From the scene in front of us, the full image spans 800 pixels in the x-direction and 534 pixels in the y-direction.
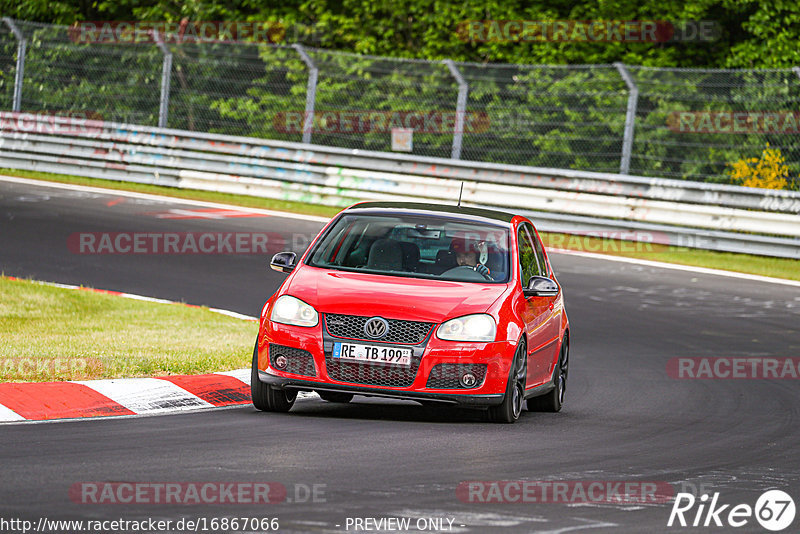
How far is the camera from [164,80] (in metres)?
25.2

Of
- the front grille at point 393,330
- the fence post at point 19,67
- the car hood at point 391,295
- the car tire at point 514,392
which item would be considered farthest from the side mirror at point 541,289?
the fence post at point 19,67

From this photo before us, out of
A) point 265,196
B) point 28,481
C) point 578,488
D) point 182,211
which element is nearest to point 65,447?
point 28,481

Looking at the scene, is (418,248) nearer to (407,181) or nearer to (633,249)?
(633,249)

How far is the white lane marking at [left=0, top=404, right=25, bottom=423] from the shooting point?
8.33m

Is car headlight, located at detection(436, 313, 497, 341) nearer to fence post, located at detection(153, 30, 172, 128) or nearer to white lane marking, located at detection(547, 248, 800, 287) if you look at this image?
white lane marking, located at detection(547, 248, 800, 287)

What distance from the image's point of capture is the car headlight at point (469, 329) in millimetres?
8938

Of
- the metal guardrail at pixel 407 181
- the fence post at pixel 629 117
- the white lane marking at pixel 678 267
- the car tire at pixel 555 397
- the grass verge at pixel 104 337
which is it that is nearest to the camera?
the grass verge at pixel 104 337

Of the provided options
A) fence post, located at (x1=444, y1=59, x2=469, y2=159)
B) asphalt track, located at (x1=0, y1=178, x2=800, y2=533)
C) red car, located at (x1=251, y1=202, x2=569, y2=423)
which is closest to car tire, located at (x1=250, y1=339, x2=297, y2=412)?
red car, located at (x1=251, y1=202, x2=569, y2=423)

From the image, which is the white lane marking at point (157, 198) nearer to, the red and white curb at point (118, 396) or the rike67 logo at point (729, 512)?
the red and white curb at point (118, 396)

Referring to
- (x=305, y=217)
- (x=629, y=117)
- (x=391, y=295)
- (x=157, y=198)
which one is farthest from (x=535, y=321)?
(x=157, y=198)

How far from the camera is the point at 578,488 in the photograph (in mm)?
7000

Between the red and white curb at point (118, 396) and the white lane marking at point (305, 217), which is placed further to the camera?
the white lane marking at point (305, 217)

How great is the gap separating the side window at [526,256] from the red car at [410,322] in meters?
0.04

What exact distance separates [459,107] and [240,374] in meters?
12.9
